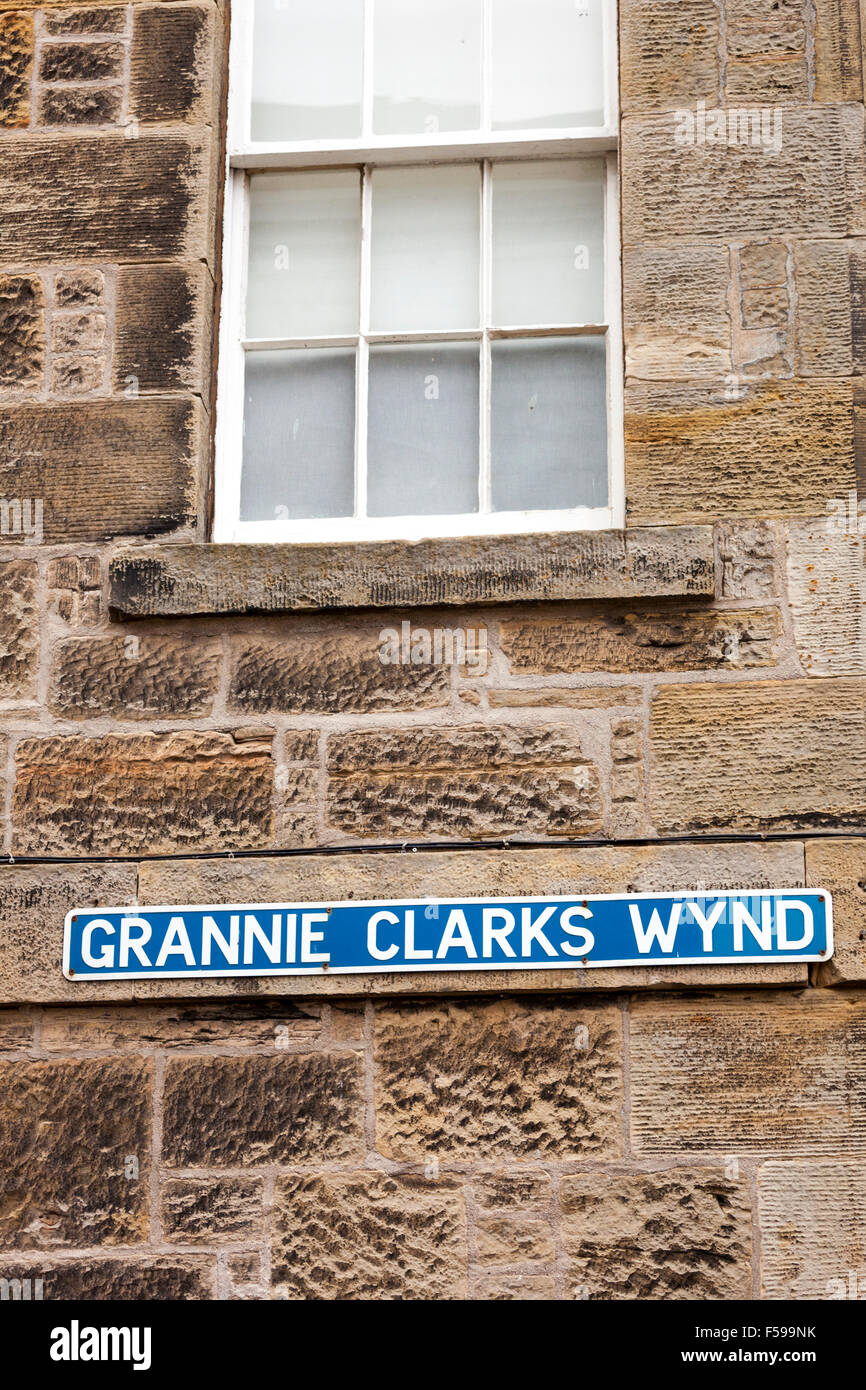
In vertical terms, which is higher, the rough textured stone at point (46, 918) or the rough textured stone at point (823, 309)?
the rough textured stone at point (823, 309)

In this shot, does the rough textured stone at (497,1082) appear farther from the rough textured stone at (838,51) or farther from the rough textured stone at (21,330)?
the rough textured stone at (838,51)

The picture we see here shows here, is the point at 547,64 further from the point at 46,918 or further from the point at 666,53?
the point at 46,918

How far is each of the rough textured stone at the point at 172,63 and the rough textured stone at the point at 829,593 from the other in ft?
6.50

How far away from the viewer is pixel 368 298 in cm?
470

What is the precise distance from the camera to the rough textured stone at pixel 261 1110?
394cm

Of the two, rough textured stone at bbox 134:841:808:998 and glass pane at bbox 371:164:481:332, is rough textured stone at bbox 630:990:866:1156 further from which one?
glass pane at bbox 371:164:481:332

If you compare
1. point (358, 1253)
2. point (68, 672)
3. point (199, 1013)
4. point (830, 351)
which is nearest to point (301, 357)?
point (68, 672)

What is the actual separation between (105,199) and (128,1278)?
272cm

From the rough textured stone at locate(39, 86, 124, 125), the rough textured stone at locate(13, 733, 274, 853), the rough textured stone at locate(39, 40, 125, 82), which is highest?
the rough textured stone at locate(39, 40, 125, 82)

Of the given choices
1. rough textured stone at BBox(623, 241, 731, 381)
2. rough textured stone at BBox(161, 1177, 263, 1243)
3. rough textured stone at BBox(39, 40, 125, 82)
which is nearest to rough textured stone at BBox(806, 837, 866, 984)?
rough textured stone at BBox(623, 241, 731, 381)

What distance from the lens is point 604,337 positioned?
4617 millimetres

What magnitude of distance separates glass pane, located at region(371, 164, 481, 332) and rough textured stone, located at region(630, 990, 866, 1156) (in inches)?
75.8
